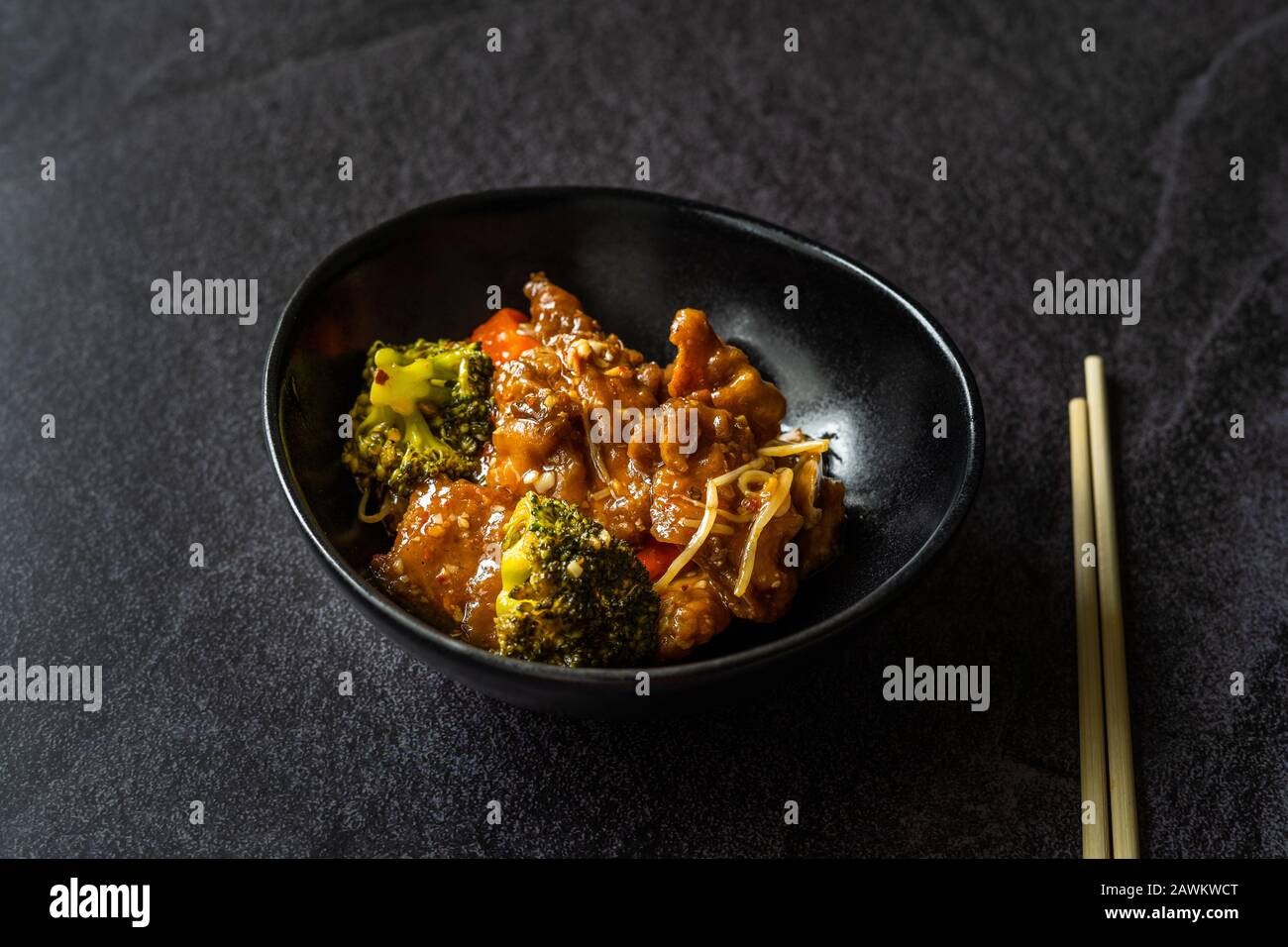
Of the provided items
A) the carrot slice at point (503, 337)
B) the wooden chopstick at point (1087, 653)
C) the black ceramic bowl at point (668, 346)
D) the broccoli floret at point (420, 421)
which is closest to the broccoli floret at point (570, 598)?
the black ceramic bowl at point (668, 346)

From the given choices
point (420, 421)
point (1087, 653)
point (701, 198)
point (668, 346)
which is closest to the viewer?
point (420, 421)

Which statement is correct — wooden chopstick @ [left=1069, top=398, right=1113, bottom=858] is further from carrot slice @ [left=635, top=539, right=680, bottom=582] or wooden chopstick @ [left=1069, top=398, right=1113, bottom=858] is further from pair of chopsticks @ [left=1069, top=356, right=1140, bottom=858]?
carrot slice @ [left=635, top=539, right=680, bottom=582]

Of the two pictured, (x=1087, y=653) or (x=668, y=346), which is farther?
(x=668, y=346)

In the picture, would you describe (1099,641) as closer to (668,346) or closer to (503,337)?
(668,346)

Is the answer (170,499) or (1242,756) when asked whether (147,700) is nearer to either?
(170,499)

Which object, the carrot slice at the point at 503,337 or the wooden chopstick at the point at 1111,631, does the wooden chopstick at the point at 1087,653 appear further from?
the carrot slice at the point at 503,337

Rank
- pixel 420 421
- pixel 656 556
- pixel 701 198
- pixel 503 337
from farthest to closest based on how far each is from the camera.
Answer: pixel 701 198 < pixel 503 337 < pixel 420 421 < pixel 656 556

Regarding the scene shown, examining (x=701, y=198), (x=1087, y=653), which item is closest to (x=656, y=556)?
(x=1087, y=653)
